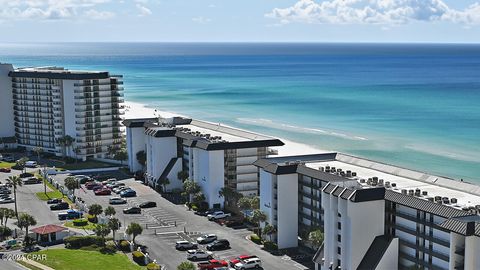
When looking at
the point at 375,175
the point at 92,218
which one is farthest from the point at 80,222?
the point at 375,175

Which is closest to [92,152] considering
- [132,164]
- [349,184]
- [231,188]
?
[132,164]

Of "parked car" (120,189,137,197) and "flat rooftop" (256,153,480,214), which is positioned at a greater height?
"flat rooftop" (256,153,480,214)

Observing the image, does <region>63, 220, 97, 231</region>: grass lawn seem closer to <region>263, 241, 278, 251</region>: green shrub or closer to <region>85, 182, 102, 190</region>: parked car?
<region>85, 182, 102, 190</region>: parked car

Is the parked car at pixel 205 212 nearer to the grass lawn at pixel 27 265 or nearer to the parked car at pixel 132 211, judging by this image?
the parked car at pixel 132 211

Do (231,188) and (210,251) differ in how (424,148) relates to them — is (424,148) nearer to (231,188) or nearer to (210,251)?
(231,188)

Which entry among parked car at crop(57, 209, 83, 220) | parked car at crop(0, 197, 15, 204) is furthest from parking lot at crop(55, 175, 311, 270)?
parked car at crop(0, 197, 15, 204)

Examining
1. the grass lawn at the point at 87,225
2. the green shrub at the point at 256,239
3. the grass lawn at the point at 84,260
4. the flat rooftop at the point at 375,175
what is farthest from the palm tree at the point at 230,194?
the grass lawn at the point at 84,260
